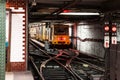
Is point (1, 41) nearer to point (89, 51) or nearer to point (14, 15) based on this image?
point (14, 15)

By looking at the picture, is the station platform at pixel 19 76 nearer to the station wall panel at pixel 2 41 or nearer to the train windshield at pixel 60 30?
the station wall panel at pixel 2 41

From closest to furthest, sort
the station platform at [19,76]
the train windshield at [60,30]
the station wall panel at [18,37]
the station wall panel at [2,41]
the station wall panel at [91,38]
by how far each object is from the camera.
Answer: the station wall panel at [2,41] → the station platform at [19,76] → the station wall panel at [18,37] → the station wall panel at [91,38] → the train windshield at [60,30]

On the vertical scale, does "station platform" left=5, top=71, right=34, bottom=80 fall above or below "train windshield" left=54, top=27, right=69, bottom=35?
below

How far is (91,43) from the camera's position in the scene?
2484 cm

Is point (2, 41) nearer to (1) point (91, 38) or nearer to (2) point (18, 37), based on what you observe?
(2) point (18, 37)

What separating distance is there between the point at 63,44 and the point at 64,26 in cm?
185

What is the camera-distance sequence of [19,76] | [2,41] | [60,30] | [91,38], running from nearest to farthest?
1. [2,41]
2. [19,76]
3. [91,38]
4. [60,30]

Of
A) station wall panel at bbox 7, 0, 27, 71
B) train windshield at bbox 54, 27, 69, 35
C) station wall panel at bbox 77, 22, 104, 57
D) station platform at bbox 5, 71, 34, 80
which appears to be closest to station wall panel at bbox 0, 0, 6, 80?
station platform at bbox 5, 71, 34, 80

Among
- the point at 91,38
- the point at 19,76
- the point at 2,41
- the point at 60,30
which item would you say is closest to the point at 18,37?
the point at 19,76

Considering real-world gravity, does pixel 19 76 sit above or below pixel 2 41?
below

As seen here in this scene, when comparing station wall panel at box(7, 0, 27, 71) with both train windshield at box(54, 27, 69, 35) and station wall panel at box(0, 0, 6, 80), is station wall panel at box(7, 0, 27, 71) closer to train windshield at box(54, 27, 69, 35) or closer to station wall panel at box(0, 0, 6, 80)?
station wall panel at box(0, 0, 6, 80)

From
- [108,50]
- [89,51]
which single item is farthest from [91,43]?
[108,50]

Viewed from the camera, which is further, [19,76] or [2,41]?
[19,76]

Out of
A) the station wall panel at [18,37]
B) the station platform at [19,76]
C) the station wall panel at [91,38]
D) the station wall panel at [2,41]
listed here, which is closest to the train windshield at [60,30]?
the station wall panel at [91,38]
